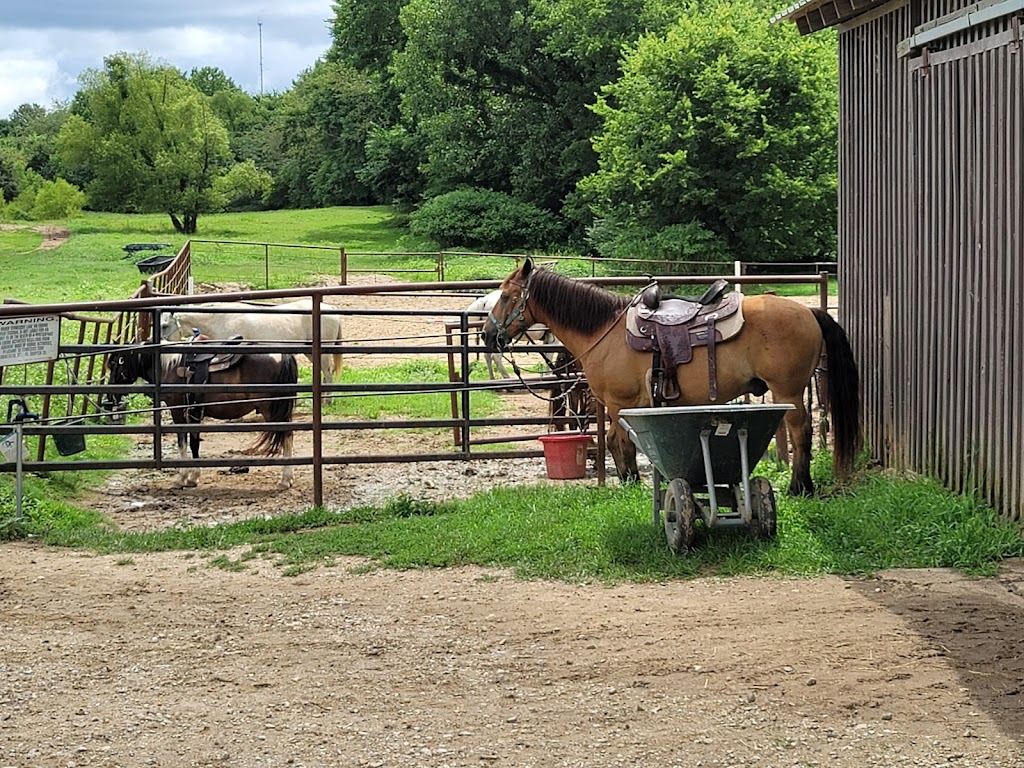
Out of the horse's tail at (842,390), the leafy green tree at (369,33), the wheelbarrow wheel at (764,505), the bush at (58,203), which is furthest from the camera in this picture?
the bush at (58,203)

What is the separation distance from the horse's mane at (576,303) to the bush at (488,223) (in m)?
31.3

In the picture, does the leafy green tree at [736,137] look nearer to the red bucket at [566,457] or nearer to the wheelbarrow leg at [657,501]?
the red bucket at [566,457]

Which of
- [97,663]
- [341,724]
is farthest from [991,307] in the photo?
[97,663]

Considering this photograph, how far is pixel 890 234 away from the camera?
839 centimetres

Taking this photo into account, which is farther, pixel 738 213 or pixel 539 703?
pixel 738 213

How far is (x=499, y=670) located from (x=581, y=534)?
2150 mm

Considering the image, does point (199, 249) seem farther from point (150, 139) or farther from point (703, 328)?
point (703, 328)

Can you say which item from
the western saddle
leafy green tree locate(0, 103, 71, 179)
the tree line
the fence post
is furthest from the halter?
leafy green tree locate(0, 103, 71, 179)

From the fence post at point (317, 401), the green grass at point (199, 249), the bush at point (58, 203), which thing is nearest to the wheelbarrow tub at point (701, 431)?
the fence post at point (317, 401)

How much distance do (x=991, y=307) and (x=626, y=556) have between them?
2.60 m

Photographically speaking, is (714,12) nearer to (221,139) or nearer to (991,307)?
(991,307)

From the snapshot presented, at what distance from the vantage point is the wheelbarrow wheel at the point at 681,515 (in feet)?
20.8

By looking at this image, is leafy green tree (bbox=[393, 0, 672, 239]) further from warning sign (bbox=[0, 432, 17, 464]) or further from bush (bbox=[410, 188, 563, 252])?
warning sign (bbox=[0, 432, 17, 464])

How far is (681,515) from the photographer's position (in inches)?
251
